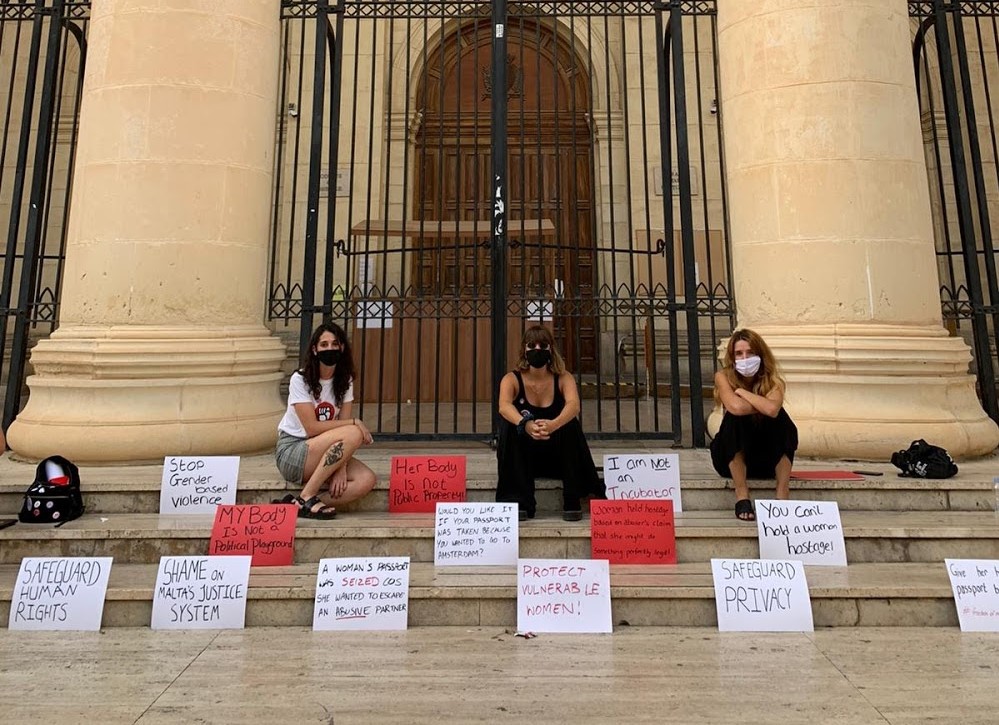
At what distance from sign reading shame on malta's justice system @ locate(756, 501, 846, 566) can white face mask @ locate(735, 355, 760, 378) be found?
0.90 m

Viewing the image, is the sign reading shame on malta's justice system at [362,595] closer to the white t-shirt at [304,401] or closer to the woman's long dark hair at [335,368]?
the white t-shirt at [304,401]

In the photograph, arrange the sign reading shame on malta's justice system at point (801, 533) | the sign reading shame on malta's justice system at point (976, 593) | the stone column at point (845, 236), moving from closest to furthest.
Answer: the sign reading shame on malta's justice system at point (976, 593) < the sign reading shame on malta's justice system at point (801, 533) < the stone column at point (845, 236)

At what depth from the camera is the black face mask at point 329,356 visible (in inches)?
158

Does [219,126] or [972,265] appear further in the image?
[972,265]

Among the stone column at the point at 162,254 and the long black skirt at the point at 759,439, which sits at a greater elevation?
the stone column at the point at 162,254

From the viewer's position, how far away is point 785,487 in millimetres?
3746

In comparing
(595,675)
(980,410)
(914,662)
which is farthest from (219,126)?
(980,410)

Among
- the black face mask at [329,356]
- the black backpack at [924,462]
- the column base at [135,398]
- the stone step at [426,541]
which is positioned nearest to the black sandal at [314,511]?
the stone step at [426,541]

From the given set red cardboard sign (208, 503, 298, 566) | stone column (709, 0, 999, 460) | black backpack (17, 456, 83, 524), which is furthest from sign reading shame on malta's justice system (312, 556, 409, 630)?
stone column (709, 0, 999, 460)

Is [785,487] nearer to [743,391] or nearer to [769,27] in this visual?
[743,391]

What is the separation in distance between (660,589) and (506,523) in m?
0.89

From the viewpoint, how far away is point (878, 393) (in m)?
4.85

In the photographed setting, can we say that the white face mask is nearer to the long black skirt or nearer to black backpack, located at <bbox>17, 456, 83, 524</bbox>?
the long black skirt

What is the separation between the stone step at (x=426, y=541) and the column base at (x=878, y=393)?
1.25 m
